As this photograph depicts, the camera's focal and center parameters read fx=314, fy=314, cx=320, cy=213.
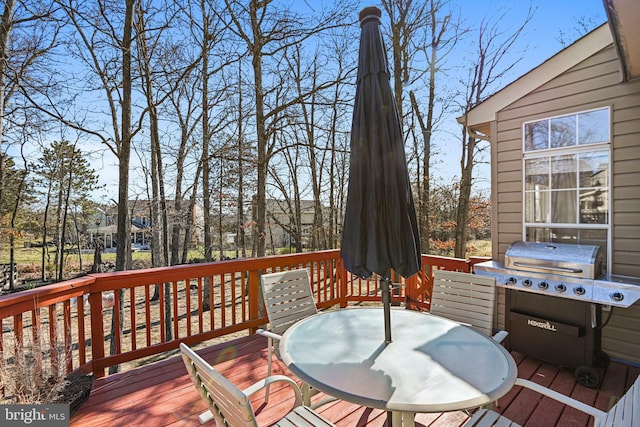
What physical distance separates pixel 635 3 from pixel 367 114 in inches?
66.5

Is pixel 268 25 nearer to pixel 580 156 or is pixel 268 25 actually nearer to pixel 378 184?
pixel 580 156

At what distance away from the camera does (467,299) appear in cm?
268

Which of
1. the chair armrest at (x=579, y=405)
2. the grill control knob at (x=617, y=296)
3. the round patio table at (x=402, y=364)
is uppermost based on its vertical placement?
the grill control knob at (x=617, y=296)

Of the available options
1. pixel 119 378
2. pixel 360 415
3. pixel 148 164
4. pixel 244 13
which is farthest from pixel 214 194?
pixel 360 415

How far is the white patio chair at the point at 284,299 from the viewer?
276 cm

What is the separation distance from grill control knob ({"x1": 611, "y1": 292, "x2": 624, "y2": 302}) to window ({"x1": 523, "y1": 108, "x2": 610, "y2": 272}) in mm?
792

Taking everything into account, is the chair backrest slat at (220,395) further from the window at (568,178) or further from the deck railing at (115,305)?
the window at (568,178)

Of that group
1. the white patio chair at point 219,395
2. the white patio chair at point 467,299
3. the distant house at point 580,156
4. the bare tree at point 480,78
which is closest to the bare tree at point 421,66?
the bare tree at point 480,78

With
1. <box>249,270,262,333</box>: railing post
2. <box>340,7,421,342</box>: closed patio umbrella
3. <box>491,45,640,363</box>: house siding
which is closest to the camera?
<box>340,7,421,342</box>: closed patio umbrella

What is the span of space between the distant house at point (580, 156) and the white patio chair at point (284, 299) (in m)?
2.54

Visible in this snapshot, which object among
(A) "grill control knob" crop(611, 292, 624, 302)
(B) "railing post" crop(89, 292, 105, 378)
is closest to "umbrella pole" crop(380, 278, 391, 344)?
(A) "grill control knob" crop(611, 292, 624, 302)

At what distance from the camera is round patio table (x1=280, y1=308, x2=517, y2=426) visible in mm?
1366

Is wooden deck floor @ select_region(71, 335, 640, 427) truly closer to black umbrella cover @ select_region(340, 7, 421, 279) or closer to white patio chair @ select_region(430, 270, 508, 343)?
white patio chair @ select_region(430, 270, 508, 343)

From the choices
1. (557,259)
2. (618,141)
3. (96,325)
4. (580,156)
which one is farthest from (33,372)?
(618,141)
